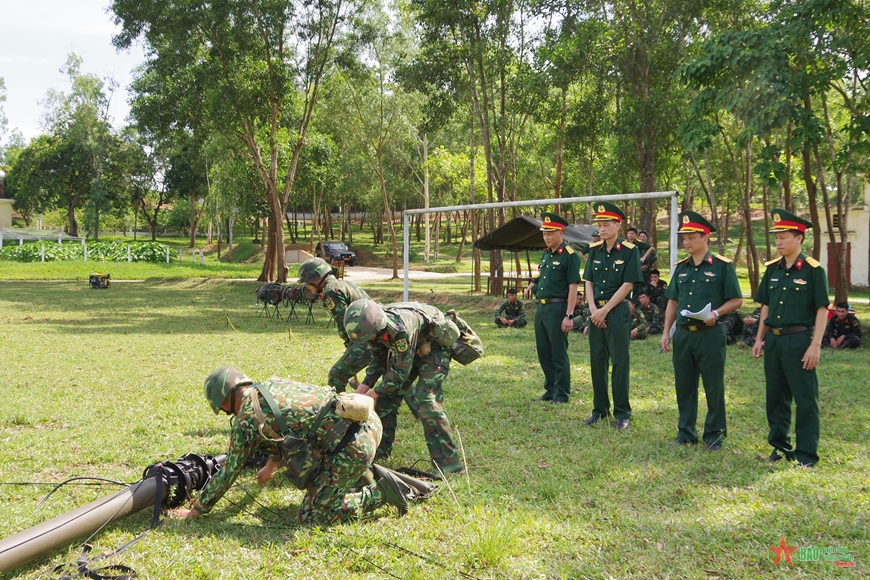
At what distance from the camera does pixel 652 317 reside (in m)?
13.5

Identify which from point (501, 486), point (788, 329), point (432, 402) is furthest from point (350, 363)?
point (788, 329)

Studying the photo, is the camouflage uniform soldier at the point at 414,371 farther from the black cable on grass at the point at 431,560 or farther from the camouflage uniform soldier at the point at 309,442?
the black cable on grass at the point at 431,560

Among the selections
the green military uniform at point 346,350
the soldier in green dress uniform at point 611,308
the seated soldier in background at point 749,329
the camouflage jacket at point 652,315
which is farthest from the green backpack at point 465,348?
the camouflage jacket at point 652,315

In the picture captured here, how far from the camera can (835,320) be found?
1181 cm

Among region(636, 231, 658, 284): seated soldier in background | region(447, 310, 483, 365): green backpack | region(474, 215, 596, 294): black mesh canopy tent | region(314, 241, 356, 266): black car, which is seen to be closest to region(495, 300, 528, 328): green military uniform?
region(636, 231, 658, 284): seated soldier in background

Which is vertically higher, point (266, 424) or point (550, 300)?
point (550, 300)

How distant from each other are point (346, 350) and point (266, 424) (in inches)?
77.0

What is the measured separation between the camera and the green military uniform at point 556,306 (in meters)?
7.57

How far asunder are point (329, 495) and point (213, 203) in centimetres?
4008

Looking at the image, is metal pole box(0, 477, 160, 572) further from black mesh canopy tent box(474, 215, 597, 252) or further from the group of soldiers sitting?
black mesh canopy tent box(474, 215, 597, 252)

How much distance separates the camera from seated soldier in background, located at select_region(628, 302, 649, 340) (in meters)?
12.9

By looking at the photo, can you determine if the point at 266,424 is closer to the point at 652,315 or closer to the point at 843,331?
the point at 652,315

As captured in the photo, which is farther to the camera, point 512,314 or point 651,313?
point 512,314

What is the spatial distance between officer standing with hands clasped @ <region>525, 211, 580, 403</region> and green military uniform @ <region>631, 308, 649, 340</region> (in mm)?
5483
